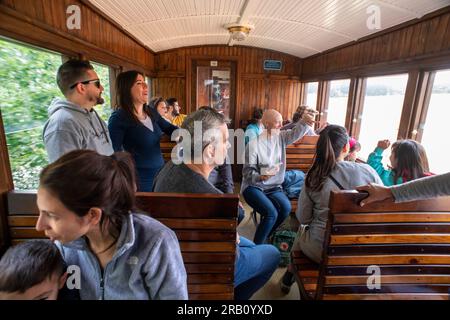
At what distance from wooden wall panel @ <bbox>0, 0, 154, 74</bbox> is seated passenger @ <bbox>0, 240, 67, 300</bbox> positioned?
4.28 ft

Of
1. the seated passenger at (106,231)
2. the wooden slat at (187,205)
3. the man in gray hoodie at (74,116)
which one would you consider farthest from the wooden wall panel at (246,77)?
the seated passenger at (106,231)

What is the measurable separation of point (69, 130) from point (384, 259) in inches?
73.4

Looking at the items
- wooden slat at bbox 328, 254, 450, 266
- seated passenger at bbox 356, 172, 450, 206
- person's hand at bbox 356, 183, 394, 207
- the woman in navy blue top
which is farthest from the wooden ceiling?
wooden slat at bbox 328, 254, 450, 266

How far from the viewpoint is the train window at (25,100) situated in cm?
154

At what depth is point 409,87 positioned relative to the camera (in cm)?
254

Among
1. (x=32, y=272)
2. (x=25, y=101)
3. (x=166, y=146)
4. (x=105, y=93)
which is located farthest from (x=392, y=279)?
(x=105, y=93)

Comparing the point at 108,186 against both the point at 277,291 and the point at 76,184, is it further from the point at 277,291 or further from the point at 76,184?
the point at 277,291

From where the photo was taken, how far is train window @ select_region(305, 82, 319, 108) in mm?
5176

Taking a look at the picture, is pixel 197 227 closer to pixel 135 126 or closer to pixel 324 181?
pixel 324 181

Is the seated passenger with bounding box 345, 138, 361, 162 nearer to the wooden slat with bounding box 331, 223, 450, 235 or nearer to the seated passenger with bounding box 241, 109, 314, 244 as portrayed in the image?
A: the seated passenger with bounding box 241, 109, 314, 244

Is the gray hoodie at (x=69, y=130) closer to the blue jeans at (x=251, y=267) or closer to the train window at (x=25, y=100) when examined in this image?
the train window at (x=25, y=100)

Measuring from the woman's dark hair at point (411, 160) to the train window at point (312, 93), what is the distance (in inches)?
143

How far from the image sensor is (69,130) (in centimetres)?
146

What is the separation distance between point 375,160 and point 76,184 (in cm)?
255
